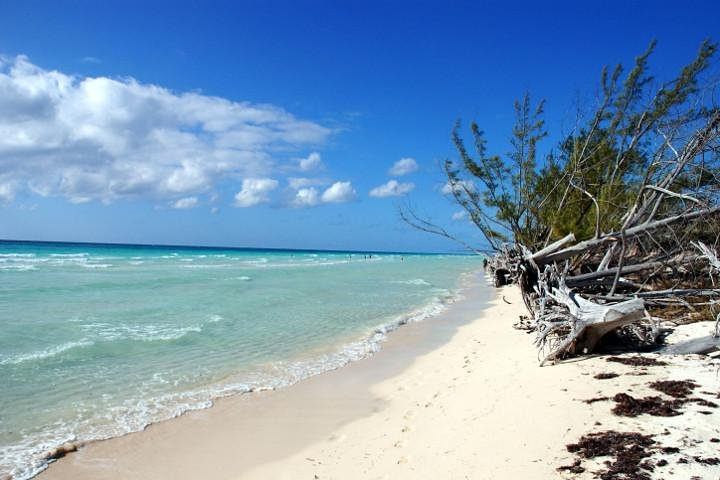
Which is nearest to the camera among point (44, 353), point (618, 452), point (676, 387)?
point (618, 452)

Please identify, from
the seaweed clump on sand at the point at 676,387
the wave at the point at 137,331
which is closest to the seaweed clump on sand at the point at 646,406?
the seaweed clump on sand at the point at 676,387

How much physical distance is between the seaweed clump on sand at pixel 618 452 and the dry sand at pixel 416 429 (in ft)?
0.30

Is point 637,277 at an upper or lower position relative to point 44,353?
upper

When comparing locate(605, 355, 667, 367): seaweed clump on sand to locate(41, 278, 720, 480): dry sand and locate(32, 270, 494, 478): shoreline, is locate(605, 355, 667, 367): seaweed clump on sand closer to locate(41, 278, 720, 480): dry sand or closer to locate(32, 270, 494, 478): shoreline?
locate(41, 278, 720, 480): dry sand

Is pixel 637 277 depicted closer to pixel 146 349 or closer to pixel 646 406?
pixel 646 406

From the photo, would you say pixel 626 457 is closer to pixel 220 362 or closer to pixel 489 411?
pixel 489 411

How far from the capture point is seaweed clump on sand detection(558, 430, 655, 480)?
11.1 ft

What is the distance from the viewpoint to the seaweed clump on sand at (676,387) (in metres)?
4.72

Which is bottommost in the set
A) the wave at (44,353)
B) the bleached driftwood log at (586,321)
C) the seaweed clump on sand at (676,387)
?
the wave at (44,353)

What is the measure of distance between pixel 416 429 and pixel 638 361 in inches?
124

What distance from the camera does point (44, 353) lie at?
28.8 feet

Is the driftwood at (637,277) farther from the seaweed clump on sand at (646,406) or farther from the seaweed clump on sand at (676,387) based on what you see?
the seaweed clump on sand at (646,406)

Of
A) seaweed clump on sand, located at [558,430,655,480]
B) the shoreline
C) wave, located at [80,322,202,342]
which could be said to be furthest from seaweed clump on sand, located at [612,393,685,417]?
wave, located at [80,322,202,342]

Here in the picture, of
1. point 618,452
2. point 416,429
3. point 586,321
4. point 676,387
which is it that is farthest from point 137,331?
point 676,387
